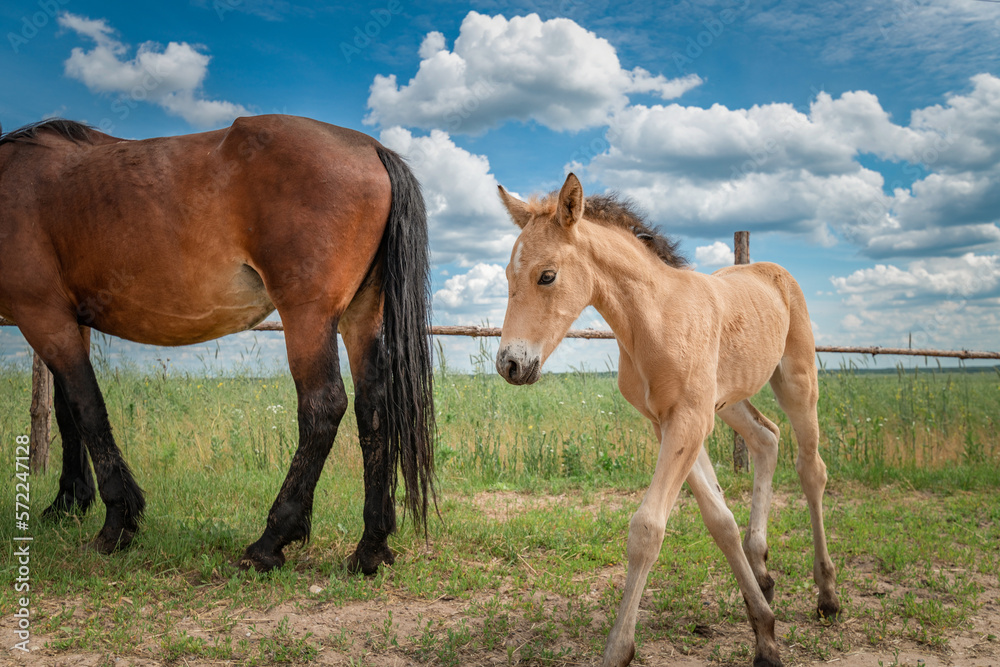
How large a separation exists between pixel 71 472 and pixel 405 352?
3.15 meters

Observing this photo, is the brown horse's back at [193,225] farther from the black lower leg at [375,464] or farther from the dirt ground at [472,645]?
the dirt ground at [472,645]

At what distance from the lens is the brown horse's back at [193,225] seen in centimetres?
399

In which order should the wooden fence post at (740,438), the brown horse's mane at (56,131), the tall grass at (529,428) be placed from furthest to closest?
the wooden fence post at (740,438), the tall grass at (529,428), the brown horse's mane at (56,131)

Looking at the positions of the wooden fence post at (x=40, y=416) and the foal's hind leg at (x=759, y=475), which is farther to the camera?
the wooden fence post at (x=40, y=416)

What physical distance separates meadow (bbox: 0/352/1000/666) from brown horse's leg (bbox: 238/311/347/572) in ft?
0.94

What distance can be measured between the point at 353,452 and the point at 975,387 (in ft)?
32.3

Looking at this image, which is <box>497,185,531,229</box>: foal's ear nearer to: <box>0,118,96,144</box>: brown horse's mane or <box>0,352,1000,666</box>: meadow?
<box>0,352,1000,666</box>: meadow

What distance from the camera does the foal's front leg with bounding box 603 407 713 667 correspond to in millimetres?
2654

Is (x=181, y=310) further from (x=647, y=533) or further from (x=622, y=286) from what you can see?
(x=647, y=533)

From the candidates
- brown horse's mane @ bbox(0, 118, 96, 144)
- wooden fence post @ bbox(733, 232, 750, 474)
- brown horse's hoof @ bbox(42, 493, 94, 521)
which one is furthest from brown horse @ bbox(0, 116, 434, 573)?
wooden fence post @ bbox(733, 232, 750, 474)

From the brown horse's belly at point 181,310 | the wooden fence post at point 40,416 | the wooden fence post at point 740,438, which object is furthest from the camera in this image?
the wooden fence post at point 740,438

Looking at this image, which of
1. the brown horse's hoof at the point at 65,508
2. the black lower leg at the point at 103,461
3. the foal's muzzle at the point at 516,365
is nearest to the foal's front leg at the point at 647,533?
the foal's muzzle at the point at 516,365

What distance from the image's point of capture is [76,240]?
4383 mm

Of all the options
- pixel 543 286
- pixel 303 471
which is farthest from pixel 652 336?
pixel 303 471
